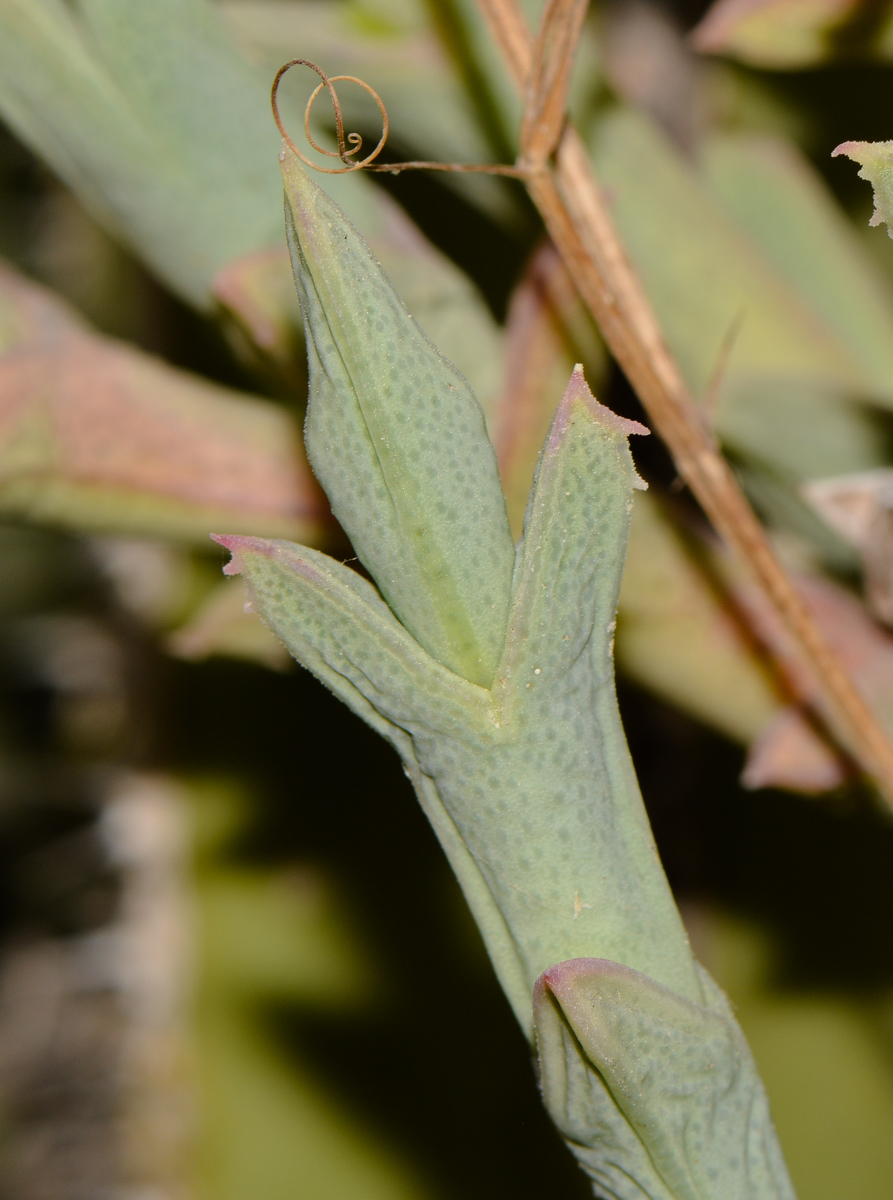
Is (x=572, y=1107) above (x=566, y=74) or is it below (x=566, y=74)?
below

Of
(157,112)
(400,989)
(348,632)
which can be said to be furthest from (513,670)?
(400,989)

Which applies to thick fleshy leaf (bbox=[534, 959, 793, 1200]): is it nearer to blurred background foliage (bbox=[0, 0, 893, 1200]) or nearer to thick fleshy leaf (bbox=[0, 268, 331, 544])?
blurred background foliage (bbox=[0, 0, 893, 1200])

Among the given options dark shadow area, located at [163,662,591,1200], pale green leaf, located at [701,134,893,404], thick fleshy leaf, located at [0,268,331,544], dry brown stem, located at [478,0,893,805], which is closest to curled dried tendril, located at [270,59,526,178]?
A: dry brown stem, located at [478,0,893,805]

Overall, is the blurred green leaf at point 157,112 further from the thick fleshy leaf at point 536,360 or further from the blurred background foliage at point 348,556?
the thick fleshy leaf at point 536,360

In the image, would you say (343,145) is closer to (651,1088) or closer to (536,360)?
(536,360)

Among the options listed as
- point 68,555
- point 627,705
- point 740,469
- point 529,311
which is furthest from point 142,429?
point 68,555

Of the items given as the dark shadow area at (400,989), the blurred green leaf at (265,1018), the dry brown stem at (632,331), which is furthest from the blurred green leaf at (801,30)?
the blurred green leaf at (265,1018)

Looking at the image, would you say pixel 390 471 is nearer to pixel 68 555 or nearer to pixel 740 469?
pixel 740 469

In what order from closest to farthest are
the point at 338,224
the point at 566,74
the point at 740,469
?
the point at 338,224 → the point at 566,74 → the point at 740,469
